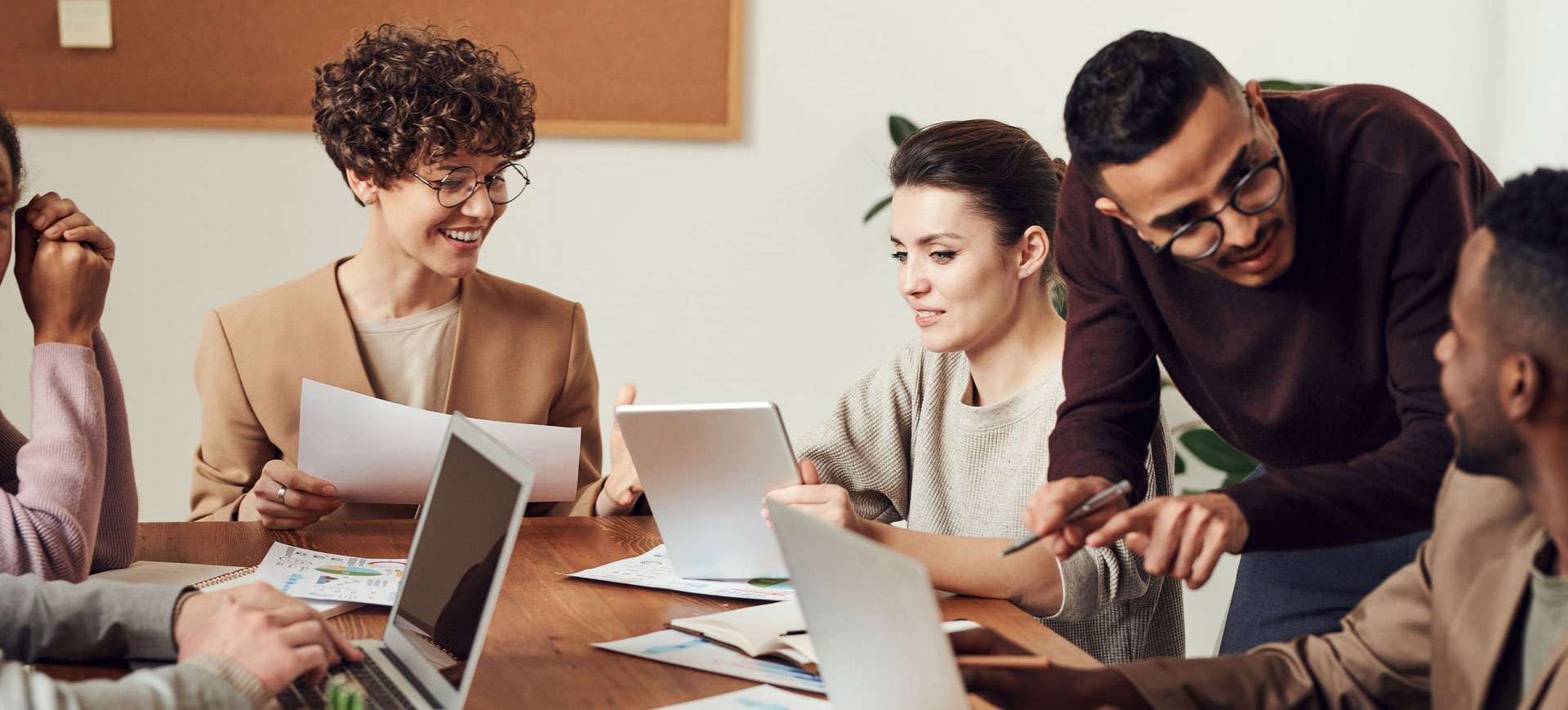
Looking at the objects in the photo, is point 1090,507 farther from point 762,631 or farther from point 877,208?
point 877,208

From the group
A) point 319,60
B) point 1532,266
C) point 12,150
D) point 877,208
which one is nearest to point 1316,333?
point 1532,266

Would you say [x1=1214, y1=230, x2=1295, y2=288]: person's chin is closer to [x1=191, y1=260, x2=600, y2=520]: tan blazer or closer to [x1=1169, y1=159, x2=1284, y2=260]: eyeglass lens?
[x1=1169, y1=159, x2=1284, y2=260]: eyeglass lens

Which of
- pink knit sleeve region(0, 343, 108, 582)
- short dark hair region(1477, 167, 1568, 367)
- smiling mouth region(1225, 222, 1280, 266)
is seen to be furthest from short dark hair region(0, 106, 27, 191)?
short dark hair region(1477, 167, 1568, 367)

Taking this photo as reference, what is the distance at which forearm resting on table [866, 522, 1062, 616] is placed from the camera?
4.67ft

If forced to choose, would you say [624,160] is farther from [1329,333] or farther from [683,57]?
[1329,333]

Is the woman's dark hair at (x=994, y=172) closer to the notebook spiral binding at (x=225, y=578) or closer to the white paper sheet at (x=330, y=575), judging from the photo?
the white paper sheet at (x=330, y=575)

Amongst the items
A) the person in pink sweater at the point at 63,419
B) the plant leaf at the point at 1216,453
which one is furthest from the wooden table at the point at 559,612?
the plant leaf at the point at 1216,453

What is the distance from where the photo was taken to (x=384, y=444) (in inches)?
67.0

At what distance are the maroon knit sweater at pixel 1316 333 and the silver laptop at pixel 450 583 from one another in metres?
0.64

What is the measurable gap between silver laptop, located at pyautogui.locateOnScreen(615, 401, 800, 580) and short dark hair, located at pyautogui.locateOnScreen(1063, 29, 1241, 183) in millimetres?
516

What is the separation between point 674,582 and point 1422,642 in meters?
0.80

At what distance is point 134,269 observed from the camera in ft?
9.15

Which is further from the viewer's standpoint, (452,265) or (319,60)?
(319,60)

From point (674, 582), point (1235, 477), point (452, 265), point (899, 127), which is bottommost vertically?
point (1235, 477)
